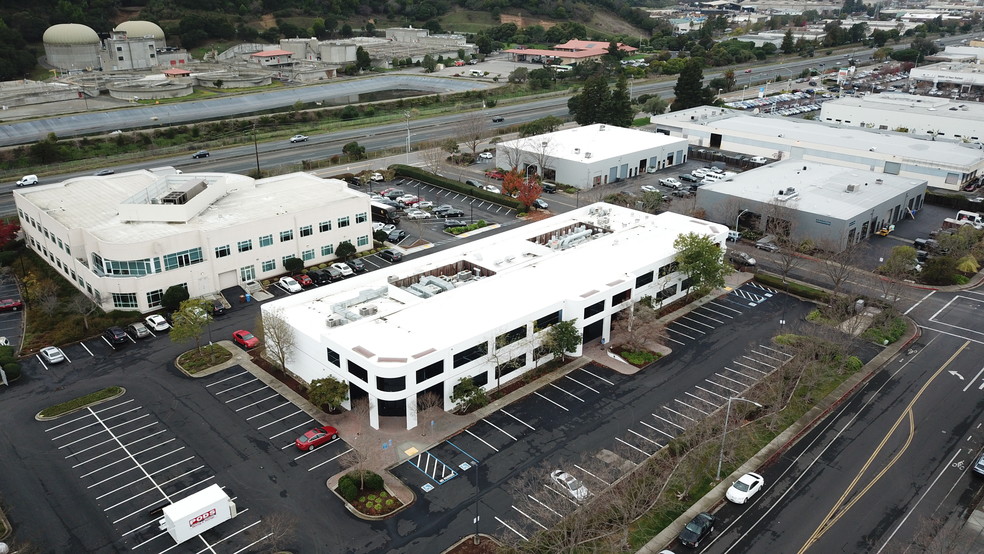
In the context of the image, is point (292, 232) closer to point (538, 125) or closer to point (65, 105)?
point (538, 125)

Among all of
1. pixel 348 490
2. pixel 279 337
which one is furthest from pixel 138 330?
pixel 348 490

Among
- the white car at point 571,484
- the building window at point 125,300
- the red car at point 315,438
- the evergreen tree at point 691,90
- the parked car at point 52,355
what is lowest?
the white car at point 571,484

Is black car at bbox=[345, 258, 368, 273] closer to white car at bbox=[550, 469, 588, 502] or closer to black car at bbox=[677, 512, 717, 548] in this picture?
white car at bbox=[550, 469, 588, 502]

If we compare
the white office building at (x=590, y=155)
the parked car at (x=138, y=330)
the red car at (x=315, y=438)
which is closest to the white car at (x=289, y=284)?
the parked car at (x=138, y=330)

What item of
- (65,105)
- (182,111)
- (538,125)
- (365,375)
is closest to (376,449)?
(365,375)

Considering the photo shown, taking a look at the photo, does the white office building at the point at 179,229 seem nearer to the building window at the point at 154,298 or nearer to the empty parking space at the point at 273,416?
the building window at the point at 154,298

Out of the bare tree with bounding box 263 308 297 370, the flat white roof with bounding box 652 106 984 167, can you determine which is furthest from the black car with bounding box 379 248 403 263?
the flat white roof with bounding box 652 106 984 167
